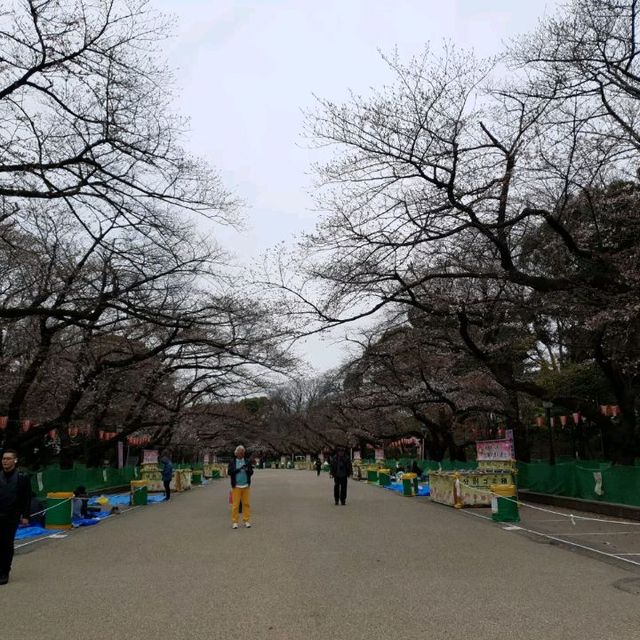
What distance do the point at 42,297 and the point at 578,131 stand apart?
528 inches

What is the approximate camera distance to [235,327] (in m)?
21.2

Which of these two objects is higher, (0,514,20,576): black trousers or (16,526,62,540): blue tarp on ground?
(0,514,20,576): black trousers

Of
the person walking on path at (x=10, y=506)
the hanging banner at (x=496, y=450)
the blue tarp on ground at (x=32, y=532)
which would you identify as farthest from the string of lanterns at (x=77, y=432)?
the hanging banner at (x=496, y=450)

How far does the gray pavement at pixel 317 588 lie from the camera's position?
230 inches

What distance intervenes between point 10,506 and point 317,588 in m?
4.03

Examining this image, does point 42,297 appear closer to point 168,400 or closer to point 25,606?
point 25,606

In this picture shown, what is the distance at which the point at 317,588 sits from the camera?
7.58m

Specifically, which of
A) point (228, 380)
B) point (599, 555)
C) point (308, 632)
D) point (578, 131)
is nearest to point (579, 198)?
point (578, 131)

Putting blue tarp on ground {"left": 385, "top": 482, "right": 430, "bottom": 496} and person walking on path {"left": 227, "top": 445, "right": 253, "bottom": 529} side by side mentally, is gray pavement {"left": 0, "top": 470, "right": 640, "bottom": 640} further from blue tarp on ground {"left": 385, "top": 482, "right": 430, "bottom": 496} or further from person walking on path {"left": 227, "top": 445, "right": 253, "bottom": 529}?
blue tarp on ground {"left": 385, "top": 482, "right": 430, "bottom": 496}

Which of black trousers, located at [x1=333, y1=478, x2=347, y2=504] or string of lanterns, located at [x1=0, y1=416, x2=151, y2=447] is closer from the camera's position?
black trousers, located at [x1=333, y1=478, x2=347, y2=504]

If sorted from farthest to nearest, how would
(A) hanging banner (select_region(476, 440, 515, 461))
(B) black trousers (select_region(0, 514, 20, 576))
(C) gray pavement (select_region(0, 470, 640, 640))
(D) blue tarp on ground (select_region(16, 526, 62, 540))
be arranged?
(A) hanging banner (select_region(476, 440, 515, 461)) < (D) blue tarp on ground (select_region(16, 526, 62, 540)) < (B) black trousers (select_region(0, 514, 20, 576)) < (C) gray pavement (select_region(0, 470, 640, 640))

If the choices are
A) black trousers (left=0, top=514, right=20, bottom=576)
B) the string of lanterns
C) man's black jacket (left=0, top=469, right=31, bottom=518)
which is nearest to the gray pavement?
black trousers (left=0, top=514, right=20, bottom=576)

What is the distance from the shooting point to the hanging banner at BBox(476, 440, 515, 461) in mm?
20891

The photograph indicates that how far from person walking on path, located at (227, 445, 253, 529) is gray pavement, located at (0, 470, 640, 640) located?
1.15m
